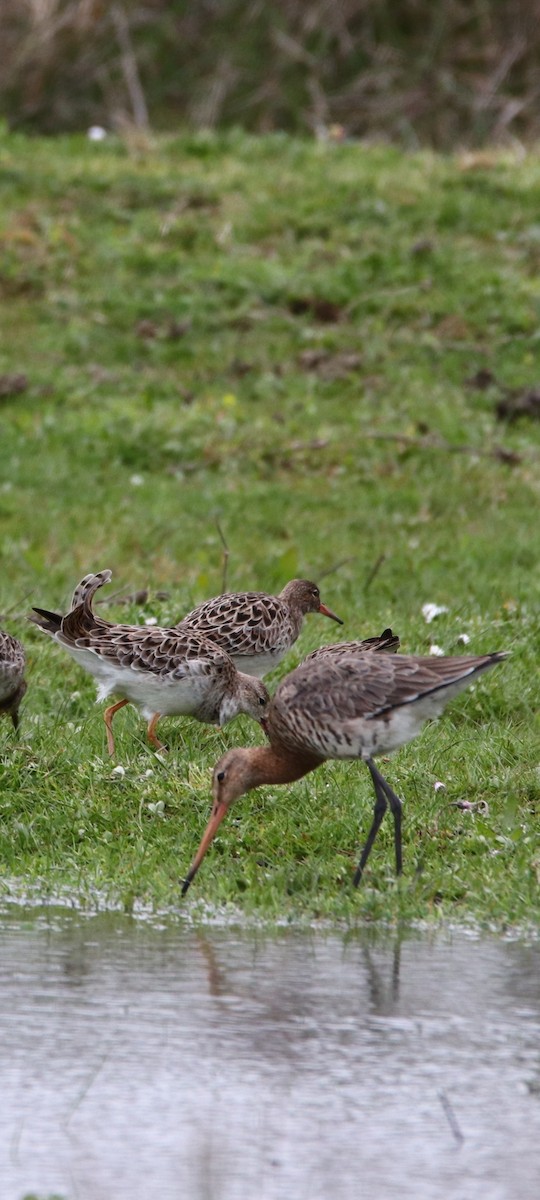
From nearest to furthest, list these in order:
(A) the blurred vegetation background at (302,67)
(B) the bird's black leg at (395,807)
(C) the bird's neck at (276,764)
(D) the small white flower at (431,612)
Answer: (B) the bird's black leg at (395,807), (C) the bird's neck at (276,764), (D) the small white flower at (431,612), (A) the blurred vegetation background at (302,67)

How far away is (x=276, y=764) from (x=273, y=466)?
7.41 m

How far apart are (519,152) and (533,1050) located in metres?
16.8

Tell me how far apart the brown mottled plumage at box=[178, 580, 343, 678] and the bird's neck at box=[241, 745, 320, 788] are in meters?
→ 2.04

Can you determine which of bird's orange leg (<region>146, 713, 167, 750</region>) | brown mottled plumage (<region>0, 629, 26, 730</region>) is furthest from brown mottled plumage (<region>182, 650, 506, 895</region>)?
brown mottled plumage (<region>0, 629, 26, 730</region>)

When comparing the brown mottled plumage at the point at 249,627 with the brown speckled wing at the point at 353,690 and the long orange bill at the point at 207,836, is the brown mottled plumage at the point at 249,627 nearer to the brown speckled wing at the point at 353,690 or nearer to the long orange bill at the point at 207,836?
the brown speckled wing at the point at 353,690

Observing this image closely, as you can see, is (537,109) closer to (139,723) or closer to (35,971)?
(139,723)

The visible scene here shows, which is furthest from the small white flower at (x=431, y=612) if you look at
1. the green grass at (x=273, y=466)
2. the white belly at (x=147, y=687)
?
the white belly at (x=147, y=687)

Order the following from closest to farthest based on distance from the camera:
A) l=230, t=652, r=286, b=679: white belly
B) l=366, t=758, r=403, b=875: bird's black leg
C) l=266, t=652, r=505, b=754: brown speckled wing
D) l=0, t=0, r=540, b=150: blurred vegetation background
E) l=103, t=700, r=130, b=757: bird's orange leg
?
l=366, t=758, r=403, b=875: bird's black leg, l=266, t=652, r=505, b=754: brown speckled wing, l=103, t=700, r=130, b=757: bird's orange leg, l=230, t=652, r=286, b=679: white belly, l=0, t=0, r=540, b=150: blurred vegetation background

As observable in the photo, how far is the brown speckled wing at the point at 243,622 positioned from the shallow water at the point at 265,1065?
323cm

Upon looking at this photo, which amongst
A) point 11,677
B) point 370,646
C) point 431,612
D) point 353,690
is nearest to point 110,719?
point 11,677

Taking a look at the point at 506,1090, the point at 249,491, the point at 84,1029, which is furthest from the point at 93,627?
the point at 249,491

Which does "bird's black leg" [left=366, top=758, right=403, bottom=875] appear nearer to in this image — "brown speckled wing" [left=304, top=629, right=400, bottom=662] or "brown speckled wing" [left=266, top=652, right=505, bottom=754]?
"brown speckled wing" [left=266, top=652, right=505, bottom=754]

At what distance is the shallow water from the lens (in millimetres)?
4348

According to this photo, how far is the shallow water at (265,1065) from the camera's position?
171 inches
